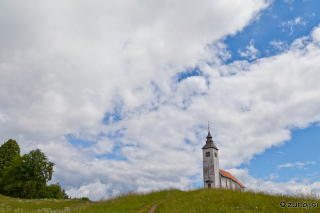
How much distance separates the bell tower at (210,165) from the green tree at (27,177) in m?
42.1

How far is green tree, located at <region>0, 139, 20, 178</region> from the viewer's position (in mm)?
61419

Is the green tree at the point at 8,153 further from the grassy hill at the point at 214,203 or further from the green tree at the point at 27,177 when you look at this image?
the grassy hill at the point at 214,203

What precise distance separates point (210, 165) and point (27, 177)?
156 ft

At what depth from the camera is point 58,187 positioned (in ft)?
205

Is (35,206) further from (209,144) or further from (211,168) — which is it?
(209,144)

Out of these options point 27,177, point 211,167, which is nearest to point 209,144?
point 211,167

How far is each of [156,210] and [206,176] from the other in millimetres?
40712

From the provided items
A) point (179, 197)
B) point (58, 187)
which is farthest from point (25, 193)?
point (179, 197)

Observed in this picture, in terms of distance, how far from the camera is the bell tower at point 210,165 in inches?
2200

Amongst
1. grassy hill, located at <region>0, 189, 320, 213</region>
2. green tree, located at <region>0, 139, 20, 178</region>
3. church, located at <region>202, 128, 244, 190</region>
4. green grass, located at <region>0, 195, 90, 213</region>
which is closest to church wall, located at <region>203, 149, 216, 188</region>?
church, located at <region>202, 128, 244, 190</region>

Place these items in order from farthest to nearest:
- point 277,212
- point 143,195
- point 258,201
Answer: point 143,195 < point 258,201 < point 277,212

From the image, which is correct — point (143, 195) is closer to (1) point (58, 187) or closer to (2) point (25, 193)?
(2) point (25, 193)

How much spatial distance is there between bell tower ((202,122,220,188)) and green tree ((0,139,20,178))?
5345 centimetres

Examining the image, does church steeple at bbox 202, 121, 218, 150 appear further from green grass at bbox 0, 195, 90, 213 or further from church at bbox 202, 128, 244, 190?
green grass at bbox 0, 195, 90, 213
